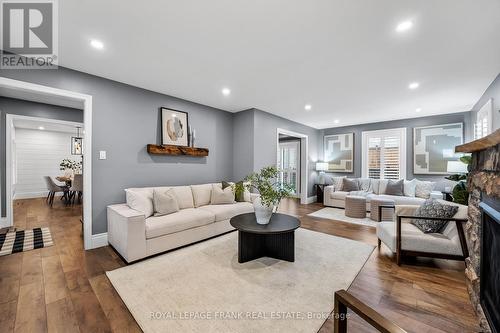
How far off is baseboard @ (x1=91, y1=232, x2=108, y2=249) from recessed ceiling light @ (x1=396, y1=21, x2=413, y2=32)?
455 cm

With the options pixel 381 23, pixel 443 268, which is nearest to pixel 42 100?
pixel 381 23

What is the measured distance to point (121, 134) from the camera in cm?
337

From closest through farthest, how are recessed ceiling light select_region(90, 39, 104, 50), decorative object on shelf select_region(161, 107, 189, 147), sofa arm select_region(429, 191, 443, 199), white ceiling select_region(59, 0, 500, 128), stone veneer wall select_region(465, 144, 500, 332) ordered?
stone veneer wall select_region(465, 144, 500, 332), white ceiling select_region(59, 0, 500, 128), recessed ceiling light select_region(90, 39, 104, 50), decorative object on shelf select_region(161, 107, 189, 147), sofa arm select_region(429, 191, 443, 199)

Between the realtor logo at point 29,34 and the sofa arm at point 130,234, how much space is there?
215cm

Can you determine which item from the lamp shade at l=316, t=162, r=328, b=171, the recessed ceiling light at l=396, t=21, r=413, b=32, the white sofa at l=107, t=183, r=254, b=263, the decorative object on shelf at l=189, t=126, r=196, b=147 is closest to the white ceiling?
the recessed ceiling light at l=396, t=21, r=413, b=32

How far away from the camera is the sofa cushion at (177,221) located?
9.02 feet

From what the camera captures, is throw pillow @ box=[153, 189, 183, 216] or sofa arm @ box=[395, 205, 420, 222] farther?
throw pillow @ box=[153, 189, 183, 216]

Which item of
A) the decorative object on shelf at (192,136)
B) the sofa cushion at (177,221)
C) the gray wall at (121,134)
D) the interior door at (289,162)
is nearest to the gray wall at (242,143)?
the gray wall at (121,134)

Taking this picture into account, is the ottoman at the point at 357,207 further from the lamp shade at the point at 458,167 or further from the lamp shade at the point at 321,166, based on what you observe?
the lamp shade at the point at 321,166

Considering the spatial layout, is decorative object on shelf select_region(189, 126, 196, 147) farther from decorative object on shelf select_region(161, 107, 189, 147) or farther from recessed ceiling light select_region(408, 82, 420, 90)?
recessed ceiling light select_region(408, 82, 420, 90)

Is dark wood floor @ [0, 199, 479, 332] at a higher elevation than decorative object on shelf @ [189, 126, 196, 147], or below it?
below

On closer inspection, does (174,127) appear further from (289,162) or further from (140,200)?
(289,162)

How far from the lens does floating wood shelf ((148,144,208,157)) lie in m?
3.68

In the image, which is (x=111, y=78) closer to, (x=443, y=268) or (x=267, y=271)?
(x=267, y=271)
